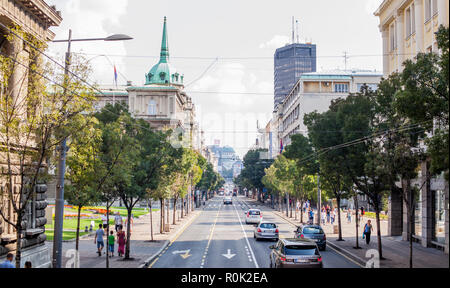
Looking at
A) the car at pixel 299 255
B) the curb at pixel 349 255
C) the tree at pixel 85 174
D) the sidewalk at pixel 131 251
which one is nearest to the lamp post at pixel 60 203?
the tree at pixel 85 174

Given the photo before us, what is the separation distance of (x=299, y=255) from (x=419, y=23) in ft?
74.7

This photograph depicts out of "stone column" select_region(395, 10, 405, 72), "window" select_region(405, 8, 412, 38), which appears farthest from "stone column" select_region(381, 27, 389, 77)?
"window" select_region(405, 8, 412, 38)

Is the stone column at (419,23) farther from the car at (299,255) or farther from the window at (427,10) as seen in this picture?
the car at (299,255)

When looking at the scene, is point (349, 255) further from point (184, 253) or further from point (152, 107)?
point (152, 107)

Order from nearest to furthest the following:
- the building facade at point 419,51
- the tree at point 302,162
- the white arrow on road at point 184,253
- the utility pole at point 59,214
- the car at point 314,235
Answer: the utility pole at point 59,214
the white arrow on road at point 184,253
the building facade at point 419,51
the car at point 314,235
the tree at point 302,162

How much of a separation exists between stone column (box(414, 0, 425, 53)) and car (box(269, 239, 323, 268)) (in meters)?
20.9

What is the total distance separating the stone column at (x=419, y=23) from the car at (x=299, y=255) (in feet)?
68.6

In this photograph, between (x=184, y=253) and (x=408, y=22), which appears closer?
(x=184, y=253)

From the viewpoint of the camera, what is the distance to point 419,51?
1258 inches

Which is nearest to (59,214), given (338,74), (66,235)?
(66,235)

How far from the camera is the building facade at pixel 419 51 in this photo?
31.1m

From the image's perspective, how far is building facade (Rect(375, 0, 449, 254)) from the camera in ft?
102
